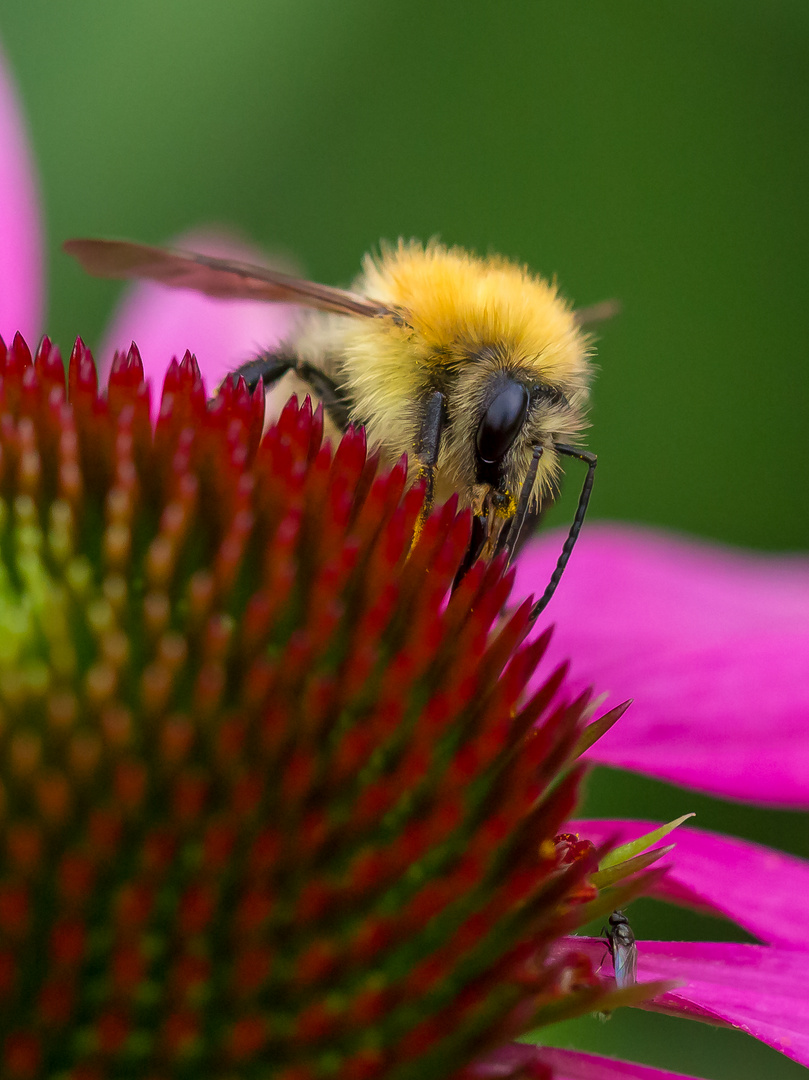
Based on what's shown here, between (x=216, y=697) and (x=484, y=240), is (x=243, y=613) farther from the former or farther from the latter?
(x=484, y=240)

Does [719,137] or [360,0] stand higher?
[360,0]

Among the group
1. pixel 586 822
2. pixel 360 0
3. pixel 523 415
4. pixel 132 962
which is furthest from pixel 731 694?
pixel 360 0

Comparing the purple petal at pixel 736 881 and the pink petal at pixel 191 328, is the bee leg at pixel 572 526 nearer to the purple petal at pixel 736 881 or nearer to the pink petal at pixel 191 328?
the purple petal at pixel 736 881

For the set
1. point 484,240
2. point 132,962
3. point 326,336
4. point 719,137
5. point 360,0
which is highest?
point 360,0

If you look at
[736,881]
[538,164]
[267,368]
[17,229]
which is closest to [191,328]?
[17,229]

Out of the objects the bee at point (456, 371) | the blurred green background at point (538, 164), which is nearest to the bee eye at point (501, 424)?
the bee at point (456, 371)

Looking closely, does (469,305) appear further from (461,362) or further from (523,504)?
(523,504)

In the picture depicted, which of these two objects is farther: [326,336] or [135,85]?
[135,85]
